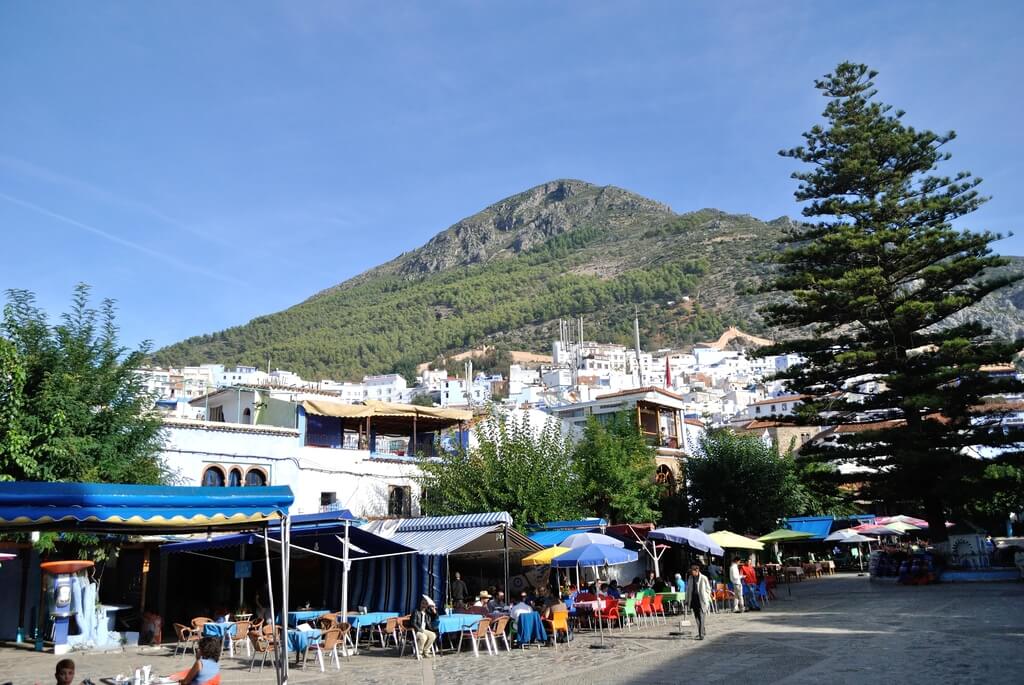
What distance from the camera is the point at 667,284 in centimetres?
16800

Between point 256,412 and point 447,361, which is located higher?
point 447,361

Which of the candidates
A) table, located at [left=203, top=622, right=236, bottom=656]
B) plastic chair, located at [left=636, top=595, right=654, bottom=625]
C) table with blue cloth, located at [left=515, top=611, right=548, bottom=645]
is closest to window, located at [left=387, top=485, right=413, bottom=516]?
plastic chair, located at [left=636, top=595, right=654, bottom=625]

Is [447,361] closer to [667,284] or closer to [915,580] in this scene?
[667,284]

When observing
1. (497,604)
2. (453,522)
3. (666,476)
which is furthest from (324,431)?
(666,476)

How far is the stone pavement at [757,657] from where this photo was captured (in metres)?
9.98

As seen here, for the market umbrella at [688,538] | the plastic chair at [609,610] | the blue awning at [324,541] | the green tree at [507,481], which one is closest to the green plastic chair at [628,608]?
the plastic chair at [609,610]

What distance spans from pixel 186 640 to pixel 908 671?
469 inches

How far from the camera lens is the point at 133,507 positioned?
8.35 metres

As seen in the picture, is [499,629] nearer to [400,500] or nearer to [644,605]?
[644,605]

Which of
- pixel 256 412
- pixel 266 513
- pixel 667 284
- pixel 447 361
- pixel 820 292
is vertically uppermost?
pixel 667 284

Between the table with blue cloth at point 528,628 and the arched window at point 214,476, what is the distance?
1085cm

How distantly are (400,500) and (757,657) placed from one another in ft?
54.0

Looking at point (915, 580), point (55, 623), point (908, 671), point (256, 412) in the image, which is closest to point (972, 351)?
point (915, 580)

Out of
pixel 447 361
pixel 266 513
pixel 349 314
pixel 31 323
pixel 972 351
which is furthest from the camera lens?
pixel 349 314
